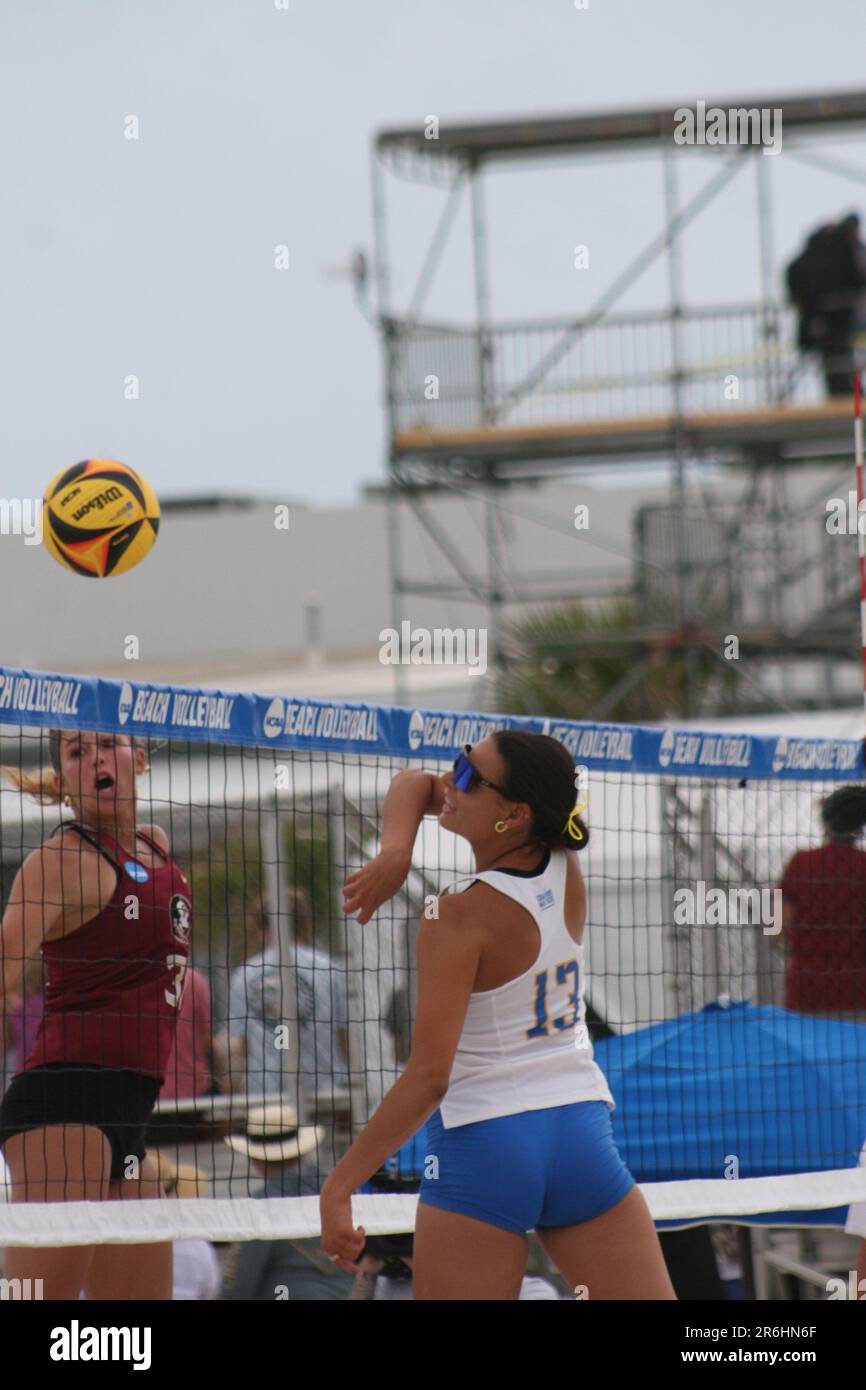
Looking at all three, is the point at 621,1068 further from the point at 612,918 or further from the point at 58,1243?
the point at 612,918

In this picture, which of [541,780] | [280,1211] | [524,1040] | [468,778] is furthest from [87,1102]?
[541,780]

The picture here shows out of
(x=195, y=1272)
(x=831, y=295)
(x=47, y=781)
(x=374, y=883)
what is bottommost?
(x=195, y=1272)

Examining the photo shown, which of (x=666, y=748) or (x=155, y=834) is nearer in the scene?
(x=155, y=834)

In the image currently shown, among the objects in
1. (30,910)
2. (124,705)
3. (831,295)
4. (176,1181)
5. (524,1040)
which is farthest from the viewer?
(831,295)

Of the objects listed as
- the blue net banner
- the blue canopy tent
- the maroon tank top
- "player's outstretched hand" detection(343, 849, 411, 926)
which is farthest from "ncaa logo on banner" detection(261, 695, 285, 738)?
the blue canopy tent

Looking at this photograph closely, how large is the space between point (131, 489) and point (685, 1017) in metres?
2.67

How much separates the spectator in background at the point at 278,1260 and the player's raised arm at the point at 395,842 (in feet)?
6.39

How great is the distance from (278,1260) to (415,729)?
6.44ft

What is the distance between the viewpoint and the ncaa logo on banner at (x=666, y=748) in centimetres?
608

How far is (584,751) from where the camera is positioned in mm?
5824

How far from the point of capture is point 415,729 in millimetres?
5508

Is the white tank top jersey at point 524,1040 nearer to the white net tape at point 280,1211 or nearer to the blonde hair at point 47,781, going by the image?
the white net tape at point 280,1211

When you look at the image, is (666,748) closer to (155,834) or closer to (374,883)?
(155,834)

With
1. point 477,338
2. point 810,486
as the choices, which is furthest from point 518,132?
point 810,486
